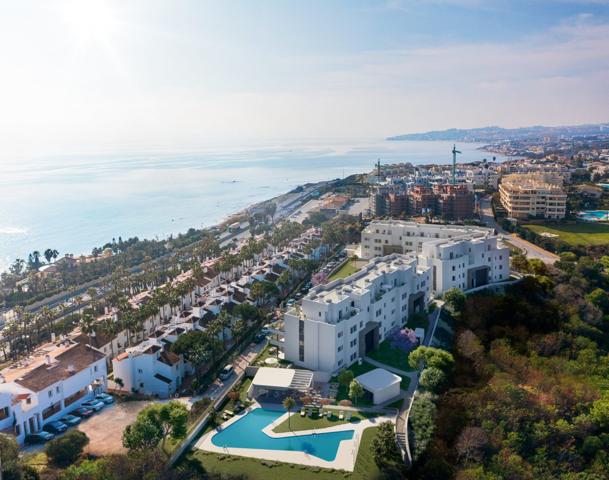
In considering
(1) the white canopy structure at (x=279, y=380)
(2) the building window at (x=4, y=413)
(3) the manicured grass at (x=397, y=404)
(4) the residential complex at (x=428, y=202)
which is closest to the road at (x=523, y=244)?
(4) the residential complex at (x=428, y=202)

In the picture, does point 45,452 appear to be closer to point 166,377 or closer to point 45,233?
point 166,377

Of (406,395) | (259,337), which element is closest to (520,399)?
(406,395)

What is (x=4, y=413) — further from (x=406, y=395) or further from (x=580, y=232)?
(x=580, y=232)

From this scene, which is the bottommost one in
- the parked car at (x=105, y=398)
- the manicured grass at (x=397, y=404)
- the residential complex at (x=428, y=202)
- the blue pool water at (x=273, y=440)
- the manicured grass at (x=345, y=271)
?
the parked car at (x=105, y=398)

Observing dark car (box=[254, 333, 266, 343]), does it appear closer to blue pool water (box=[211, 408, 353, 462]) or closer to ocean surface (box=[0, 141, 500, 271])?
blue pool water (box=[211, 408, 353, 462])

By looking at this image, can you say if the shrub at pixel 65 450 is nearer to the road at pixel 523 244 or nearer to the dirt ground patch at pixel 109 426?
the dirt ground patch at pixel 109 426

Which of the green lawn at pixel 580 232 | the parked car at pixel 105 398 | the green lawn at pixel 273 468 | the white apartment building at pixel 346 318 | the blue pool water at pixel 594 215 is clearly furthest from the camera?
the blue pool water at pixel 594 215

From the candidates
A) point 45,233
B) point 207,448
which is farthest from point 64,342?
point 45,233
